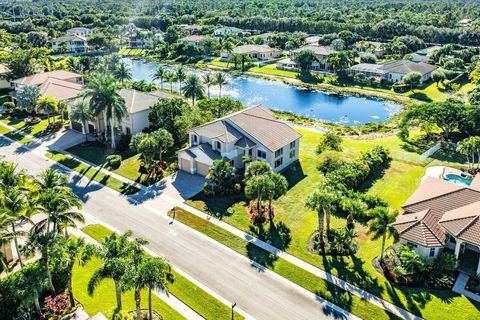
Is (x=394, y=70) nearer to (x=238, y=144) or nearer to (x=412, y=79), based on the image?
(x=412, y=79)

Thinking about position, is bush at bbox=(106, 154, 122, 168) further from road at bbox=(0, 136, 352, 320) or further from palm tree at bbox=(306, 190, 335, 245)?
palm tree at bbox=(306, 190, 335, 245)

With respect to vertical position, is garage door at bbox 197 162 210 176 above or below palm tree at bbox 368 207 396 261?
below

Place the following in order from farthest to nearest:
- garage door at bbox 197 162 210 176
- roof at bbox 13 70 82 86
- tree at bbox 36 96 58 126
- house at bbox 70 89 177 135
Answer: roof at bbox 13 70 82 86 < tree at bbox 36 96 58 126 < house at bbox 70 89 177 135 < garage door at bbox 197 162 210 176

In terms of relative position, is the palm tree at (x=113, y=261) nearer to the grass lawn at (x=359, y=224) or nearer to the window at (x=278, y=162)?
the grass lawn at (x=359, y=224)

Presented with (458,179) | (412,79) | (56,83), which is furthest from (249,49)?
(458,179)

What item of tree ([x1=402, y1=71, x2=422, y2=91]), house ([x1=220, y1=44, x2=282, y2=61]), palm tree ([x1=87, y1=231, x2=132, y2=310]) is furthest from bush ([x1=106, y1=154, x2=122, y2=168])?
house ([x1=220, y1=44, x2=282, y2=61])

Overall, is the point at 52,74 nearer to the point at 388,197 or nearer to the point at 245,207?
the point at 245,207
